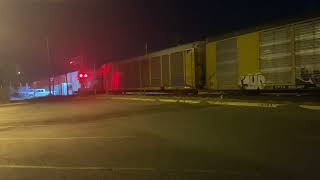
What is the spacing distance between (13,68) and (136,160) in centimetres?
8720

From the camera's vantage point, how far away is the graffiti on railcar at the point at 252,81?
80.8 feet

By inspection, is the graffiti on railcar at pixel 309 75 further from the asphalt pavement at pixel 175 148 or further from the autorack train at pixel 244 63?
the asphalt pavement at pixel 175 148

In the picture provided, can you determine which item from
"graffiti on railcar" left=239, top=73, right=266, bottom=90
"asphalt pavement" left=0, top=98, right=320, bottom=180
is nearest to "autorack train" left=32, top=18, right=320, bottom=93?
"graffiti on railcar" left=239, top=73, right=266, bottom=90

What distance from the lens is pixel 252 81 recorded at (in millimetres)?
25328

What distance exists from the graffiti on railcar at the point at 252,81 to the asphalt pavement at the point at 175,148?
234 inches

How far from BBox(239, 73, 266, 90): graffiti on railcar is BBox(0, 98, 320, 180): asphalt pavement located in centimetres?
595

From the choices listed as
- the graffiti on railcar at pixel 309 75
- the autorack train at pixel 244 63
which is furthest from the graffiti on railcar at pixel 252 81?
the graffiti on railcar at pixel 309 75

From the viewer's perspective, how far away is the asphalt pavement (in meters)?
9.02

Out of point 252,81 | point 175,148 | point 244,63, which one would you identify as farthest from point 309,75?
point 175,148

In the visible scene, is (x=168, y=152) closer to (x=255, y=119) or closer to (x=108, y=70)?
(x=255, y=119)

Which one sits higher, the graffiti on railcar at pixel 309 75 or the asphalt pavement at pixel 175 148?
the graffiti on railcar at pixel 309 75

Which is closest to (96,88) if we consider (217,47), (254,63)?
(217,47)

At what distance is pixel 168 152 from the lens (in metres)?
11.2

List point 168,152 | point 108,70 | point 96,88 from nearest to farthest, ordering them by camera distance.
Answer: point 168,152, point 108,70, point 96,88
